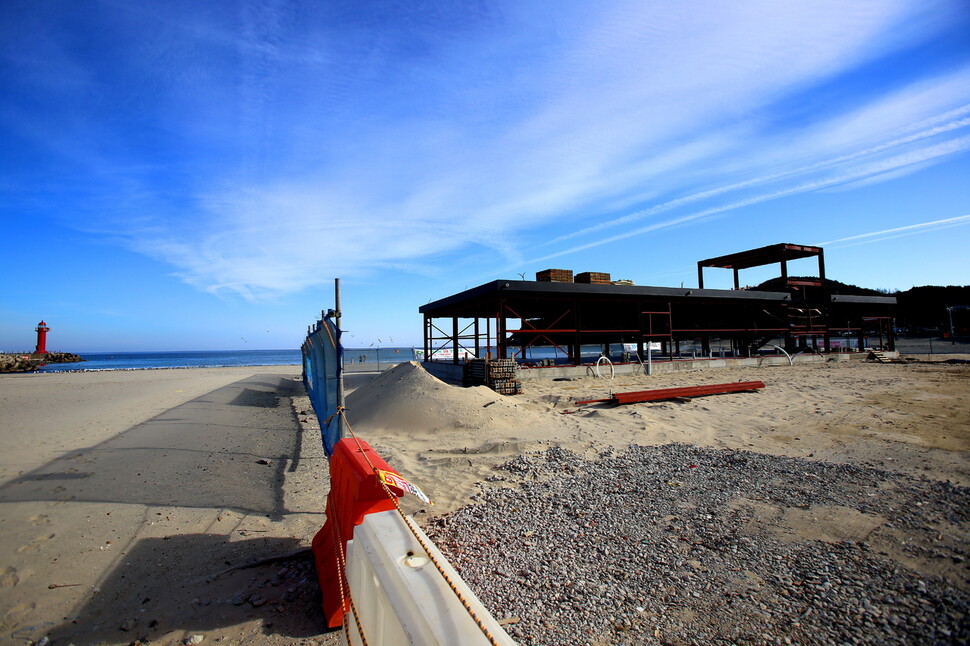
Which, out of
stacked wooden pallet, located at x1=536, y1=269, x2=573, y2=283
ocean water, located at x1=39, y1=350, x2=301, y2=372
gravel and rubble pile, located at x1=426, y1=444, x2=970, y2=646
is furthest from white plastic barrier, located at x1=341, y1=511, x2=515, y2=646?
ocean water, located at x1=39, y1=350, x2=301, y2=372

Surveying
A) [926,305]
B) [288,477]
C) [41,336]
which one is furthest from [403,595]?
[926,305]

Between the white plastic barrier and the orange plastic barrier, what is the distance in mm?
410

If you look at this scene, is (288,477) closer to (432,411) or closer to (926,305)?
(432,411)

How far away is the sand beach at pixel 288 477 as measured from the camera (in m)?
→ 3.23

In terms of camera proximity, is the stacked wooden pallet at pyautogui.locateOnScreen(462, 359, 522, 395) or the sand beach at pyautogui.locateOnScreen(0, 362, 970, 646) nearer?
the sand beach at pyautogui.locateOnScreen(0, 362, 970, 646)

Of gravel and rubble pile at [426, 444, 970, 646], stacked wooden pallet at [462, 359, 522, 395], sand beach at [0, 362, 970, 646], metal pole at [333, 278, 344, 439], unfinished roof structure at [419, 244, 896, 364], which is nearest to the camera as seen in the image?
gravel and rubble pile at [426, 444, 970, 646]

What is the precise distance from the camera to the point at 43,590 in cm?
338

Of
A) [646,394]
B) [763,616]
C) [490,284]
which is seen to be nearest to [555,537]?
[763,616]

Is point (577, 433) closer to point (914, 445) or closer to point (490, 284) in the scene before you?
point (914, 445)

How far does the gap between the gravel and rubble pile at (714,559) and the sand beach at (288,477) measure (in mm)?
55

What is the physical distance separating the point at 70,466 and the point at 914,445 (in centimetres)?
1260

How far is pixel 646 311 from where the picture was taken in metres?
21.2

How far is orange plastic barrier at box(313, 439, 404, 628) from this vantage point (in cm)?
273

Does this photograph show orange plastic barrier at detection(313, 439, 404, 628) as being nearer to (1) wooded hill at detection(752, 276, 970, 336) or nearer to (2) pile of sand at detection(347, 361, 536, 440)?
(2) pile of sand at detection(347, 361, 536, 440)
